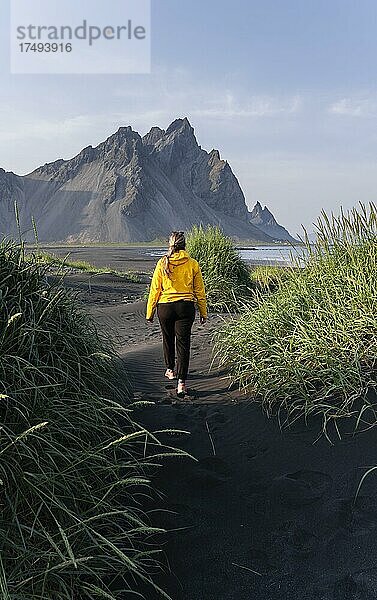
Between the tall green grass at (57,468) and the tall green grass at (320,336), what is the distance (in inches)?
52.8

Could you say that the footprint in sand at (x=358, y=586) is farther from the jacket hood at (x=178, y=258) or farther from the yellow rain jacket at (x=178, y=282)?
the jacket hood at (x=178, y=258)

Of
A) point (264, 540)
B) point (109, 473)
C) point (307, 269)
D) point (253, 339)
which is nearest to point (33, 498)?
point (109, 473)

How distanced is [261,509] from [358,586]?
85cm

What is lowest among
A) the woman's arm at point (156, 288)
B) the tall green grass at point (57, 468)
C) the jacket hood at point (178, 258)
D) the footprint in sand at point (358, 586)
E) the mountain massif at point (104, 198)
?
the footprint in sand at point (358, 586)

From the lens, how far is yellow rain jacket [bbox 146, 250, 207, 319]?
652cm

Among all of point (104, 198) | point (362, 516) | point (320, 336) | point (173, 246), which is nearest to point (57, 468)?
point (362, 516)

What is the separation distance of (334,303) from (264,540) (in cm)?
273

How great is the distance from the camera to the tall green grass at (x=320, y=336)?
16.4ft

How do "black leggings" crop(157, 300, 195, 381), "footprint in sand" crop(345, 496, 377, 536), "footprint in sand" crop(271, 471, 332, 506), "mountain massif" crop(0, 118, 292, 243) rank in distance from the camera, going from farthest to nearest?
"mountain massif" crop(0, 118, 292, 243) < "black leggings" crop(157, 300, 195, 381) < "footprint in sand" crop(271, 471, 332, 506) < "footprint in sand" crop(345, 496, 377, 536)

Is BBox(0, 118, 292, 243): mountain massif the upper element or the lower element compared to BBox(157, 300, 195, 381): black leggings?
upper

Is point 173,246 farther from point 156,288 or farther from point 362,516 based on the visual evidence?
point 362,516

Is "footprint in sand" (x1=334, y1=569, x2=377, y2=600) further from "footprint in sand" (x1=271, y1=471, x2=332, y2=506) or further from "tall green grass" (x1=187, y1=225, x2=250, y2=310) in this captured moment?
"tall green grass" (x1=187, y1=225, x2=250, y2=310)

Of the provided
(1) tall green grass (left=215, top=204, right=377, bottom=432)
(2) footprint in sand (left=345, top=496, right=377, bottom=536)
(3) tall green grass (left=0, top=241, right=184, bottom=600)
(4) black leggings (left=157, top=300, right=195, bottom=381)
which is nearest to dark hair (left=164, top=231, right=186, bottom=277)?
(4) black leggings (left=157, top=300, right=195, bottom=381)

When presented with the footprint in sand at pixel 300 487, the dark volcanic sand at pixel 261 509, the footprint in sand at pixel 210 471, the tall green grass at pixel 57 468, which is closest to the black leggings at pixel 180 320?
the dark volcanic sand at pixel 261 509
